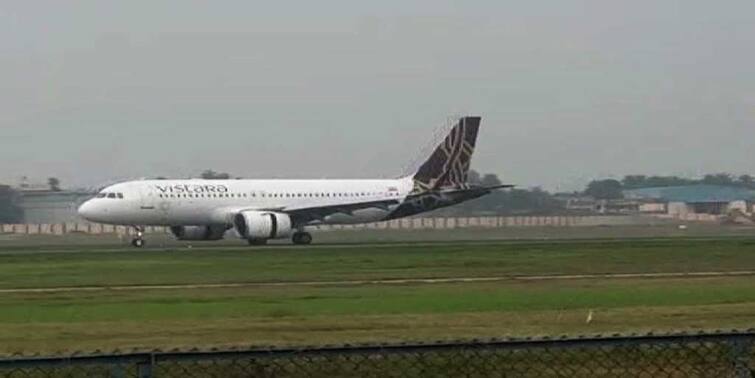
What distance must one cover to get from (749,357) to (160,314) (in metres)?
16.9

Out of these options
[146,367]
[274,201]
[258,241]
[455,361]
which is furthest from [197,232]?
[146,367]

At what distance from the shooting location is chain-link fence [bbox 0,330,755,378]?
8.73 meters

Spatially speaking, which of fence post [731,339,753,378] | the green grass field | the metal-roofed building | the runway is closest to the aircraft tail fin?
the green grass field

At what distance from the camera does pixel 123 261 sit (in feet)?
168

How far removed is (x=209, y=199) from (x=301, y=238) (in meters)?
5.07

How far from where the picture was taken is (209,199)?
237ft

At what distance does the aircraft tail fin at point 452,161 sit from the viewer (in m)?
79.9

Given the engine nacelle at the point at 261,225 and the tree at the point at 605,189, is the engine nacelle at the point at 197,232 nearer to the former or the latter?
the engine nacelle at the point at 261,225

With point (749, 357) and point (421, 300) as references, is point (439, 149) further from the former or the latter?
point (749, 357)

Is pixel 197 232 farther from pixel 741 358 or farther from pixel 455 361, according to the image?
pixel 741 358

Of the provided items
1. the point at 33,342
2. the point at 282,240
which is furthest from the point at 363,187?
the point at 33,342

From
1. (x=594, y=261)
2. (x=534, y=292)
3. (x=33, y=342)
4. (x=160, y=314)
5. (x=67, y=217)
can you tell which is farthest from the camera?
(x=67, y=217)

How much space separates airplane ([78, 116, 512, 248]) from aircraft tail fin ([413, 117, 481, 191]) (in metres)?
0.05

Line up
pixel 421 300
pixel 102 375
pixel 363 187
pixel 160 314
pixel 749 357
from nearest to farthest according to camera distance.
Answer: pixel 749 357 → pixel 102 375 → pixel 160 314 → pixel 421 300 → pixel 363 187
